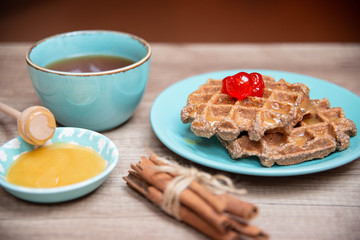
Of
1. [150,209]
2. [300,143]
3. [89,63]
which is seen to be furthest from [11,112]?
[300,143]

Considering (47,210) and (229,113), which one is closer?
(47,210)

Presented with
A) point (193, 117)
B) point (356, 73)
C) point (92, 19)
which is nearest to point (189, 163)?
point (193, 117)

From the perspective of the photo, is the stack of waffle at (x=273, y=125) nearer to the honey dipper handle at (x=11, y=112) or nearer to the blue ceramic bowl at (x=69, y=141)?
the blue ceramic bowl at (x=69, y=141)

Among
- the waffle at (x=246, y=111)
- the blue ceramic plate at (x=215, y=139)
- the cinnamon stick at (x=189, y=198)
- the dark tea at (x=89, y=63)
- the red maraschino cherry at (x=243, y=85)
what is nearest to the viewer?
the cinnamon stick at (x=189, y=198)

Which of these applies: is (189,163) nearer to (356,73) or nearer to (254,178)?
(254,178)

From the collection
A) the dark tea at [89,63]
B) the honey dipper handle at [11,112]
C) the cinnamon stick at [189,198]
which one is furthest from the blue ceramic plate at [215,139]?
the honey dipper handle at [11,112]
